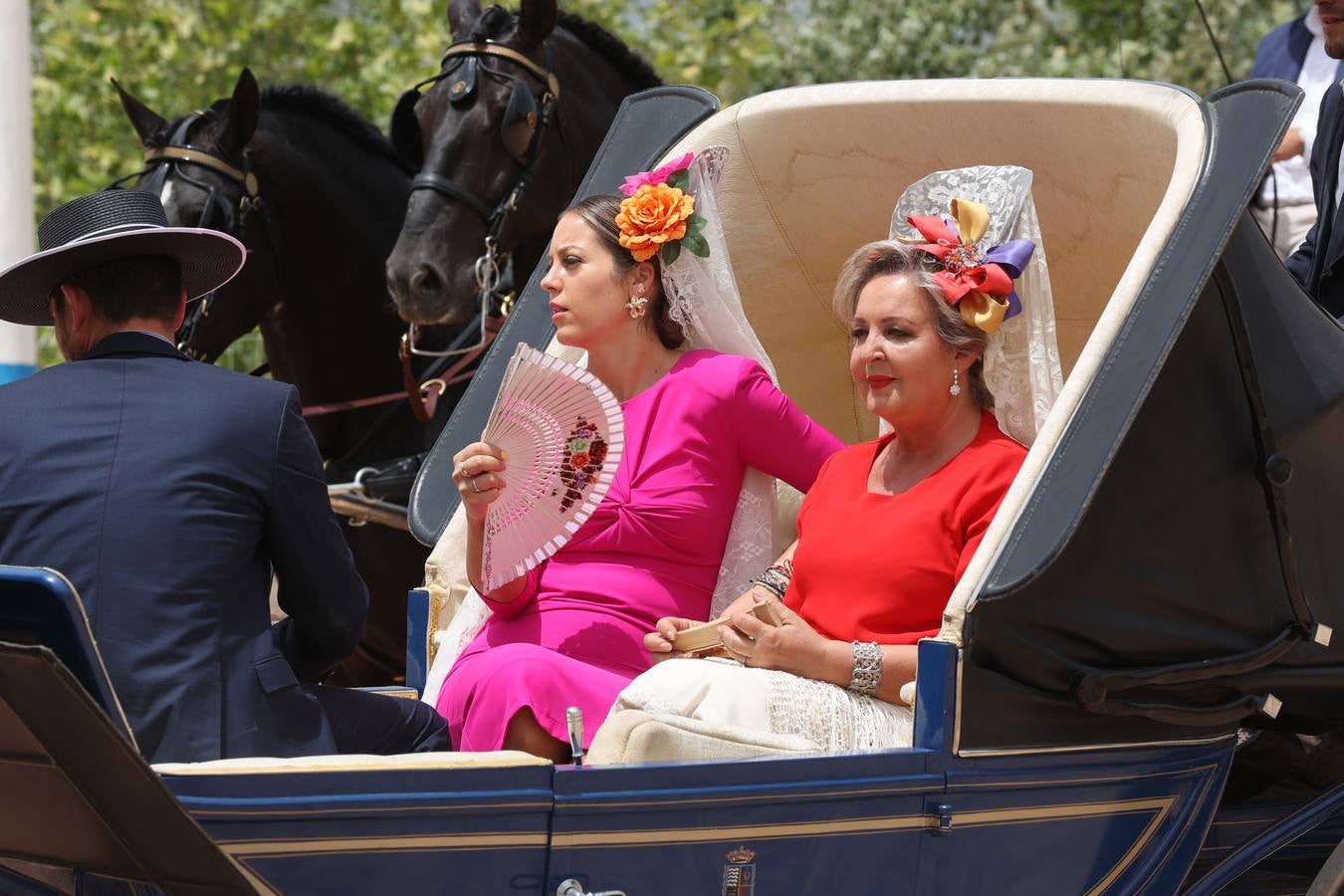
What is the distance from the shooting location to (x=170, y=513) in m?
2.58

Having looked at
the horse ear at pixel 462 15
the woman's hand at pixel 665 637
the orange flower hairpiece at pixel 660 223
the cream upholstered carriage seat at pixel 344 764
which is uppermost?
the horse ear at pixel 462 15

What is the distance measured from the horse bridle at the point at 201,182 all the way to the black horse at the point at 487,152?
0.51m

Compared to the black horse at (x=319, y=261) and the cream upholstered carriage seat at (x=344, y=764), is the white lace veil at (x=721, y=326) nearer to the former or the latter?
the cream upholstered carriage seat at (x=344, y=764)

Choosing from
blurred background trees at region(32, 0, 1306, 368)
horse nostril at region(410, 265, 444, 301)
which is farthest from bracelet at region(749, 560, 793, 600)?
blurred background trees at region(32, 0, 1306, 368)

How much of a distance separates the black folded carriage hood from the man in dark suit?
1.02 m

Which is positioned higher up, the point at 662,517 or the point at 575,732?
the point at 662,517

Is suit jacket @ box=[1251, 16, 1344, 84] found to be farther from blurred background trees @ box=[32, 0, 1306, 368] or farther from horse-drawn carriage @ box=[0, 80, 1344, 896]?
blurred background trees @ box=[32, 0, 1306, 368]

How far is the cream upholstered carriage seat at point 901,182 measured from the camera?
3.42 metres

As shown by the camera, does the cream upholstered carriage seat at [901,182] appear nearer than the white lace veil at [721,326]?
Yes

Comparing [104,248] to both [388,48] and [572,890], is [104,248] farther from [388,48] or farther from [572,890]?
[388,48]

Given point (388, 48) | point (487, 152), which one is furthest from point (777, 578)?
point (388, 48)

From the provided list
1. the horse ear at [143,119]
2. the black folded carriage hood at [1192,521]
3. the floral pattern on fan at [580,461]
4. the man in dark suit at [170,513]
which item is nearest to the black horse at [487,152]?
the horse ear at [143,119]

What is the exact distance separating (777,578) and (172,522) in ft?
3.99

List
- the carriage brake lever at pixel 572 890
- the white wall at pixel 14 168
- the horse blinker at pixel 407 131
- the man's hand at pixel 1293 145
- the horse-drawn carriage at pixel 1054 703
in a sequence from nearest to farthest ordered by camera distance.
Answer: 1. the horse-drawn carriage at pixel 1054 703
2. the carriage brake lever at pixel 572 890
3. the man's hand at pixel 1293 145
4. the horse blinker at pixel 407 131
5. the white wall at pixel 14 168
